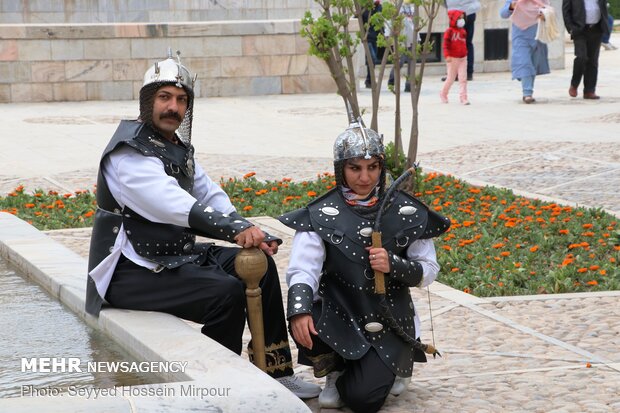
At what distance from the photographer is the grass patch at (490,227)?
22.5ft

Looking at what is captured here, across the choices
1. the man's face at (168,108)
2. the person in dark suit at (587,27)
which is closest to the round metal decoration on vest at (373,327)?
the man's face at (168,108)

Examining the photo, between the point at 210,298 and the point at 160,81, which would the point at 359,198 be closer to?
the point at 210,298

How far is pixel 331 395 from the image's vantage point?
184 inches

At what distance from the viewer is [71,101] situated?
18.0 metres

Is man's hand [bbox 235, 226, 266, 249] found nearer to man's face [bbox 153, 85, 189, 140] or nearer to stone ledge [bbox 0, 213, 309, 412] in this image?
stone ledge [bbox 0, 213, 309, 412]

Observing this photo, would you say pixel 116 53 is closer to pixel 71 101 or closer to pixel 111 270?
pixel 71 101

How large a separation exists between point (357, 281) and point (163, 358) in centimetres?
83

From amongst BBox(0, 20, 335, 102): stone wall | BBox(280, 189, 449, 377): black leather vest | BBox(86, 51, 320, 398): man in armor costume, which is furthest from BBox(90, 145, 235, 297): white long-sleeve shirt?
BBox(0, 20, 335, 102): stone wall

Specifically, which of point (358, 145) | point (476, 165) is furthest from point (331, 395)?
point (476, 165)

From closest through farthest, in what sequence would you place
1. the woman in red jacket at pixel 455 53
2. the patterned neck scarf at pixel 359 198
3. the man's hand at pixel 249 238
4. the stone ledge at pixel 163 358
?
the stone ledge at pixel 163 358 < the man's hand at pixel 249 238 < the patterned neck scarf at pixel 359 198 < the woman in red jacket at pixel 455 53

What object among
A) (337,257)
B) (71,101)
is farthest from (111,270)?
(71,101)

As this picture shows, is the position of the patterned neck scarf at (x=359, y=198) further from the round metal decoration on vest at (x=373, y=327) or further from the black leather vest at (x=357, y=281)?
the round metal decoration on vest at (x=373, y=327)

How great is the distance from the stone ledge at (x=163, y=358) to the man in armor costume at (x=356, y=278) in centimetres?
45

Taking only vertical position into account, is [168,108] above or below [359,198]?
above
